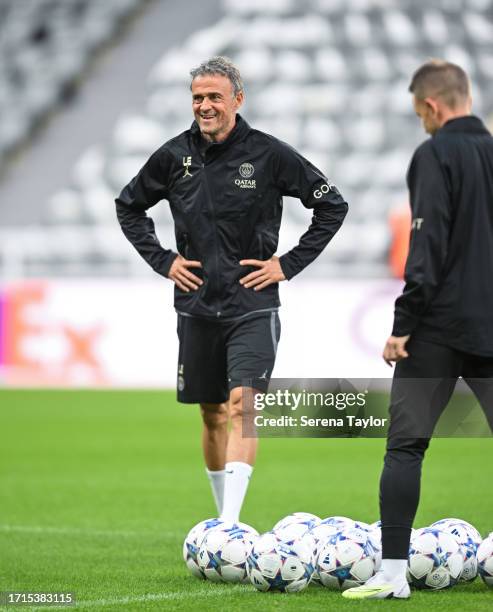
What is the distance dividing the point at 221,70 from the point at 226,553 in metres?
2.42

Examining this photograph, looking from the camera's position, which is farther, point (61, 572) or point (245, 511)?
point (245, 511)

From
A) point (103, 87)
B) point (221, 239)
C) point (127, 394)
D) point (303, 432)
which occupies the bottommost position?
point (127, 394)

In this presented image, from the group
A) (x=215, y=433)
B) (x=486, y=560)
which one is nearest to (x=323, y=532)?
(x=486, y=560)

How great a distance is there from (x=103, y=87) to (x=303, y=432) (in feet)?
79.2

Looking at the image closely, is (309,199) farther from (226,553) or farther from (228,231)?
(226,553)

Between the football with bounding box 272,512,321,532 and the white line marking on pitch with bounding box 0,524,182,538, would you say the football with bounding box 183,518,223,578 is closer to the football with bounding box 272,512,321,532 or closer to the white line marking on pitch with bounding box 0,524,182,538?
the football with bounding box 272,512,321,532

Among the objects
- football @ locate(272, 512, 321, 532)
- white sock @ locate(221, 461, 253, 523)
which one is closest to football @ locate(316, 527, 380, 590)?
football @ locate(272, 512, 321, 532)

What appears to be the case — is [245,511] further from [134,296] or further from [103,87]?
[103,87]

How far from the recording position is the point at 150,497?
935 cm

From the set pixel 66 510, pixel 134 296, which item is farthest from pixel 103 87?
pixel 66 510

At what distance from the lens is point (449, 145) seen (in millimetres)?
5055

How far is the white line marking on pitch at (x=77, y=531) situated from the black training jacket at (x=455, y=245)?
10.0 ft

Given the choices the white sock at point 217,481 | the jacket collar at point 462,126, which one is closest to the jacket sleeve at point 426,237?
the jacket collar at point 462,126

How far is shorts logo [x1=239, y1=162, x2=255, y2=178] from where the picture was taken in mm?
6555
